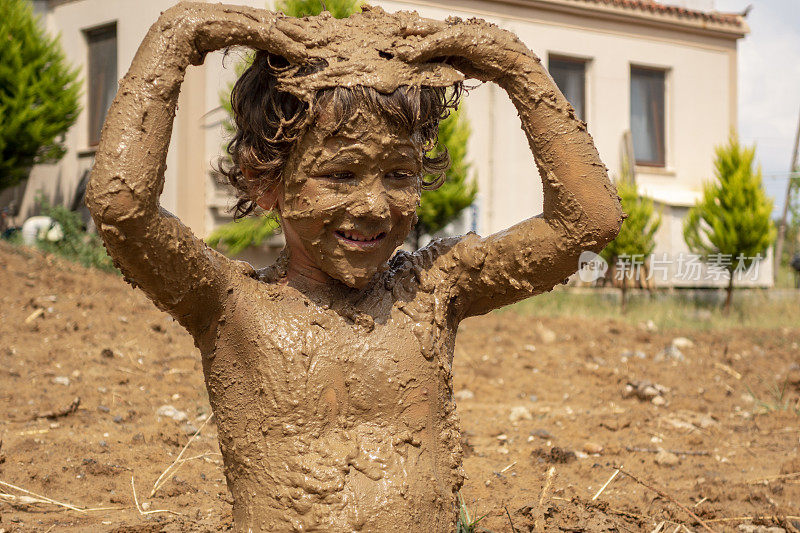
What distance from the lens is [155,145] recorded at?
2.07 m

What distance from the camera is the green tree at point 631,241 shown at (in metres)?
11.2

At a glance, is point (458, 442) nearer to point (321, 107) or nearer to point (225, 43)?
point (321, 107)

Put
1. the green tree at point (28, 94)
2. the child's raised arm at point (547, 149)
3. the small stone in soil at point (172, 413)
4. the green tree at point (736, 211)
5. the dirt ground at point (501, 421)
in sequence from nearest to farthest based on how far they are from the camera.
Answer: the child's raised arm at point (547, 149), the dirt ground at point (501, 421), the small stone in soil at point (172, 413), the green tree at point (28, 94), the green tree at point (736, 211)

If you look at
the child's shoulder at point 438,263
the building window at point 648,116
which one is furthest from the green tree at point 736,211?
the child's shoulder at point 438,263

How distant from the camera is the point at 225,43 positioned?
215 cm

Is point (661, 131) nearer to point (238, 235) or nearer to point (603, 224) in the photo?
point (238, 235)

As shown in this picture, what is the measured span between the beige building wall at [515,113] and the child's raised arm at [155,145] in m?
8.13

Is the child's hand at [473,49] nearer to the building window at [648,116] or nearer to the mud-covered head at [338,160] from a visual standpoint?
the mud-covered head at [338,160]

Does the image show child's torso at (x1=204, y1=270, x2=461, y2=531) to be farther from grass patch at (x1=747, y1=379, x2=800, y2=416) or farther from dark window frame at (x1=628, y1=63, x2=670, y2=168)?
dark window frame at (x1=628, y1=63, x2=670, y2=168)

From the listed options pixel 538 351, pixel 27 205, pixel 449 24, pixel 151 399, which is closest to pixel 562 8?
pixel 538 351

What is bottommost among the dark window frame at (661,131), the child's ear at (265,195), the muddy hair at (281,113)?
the child's ear at (265,195)

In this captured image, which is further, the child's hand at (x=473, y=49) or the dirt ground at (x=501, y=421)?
the dirt ground at (x=501, y=421)

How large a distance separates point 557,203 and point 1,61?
33.4ft

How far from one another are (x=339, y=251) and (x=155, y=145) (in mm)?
577
